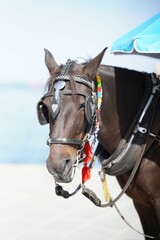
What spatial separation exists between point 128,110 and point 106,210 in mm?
2700

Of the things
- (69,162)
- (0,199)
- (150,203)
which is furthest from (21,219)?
(69,162)

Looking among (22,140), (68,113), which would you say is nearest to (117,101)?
(68,113)

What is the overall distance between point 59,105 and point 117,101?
1.46 feet

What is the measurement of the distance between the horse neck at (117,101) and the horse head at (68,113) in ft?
0.61

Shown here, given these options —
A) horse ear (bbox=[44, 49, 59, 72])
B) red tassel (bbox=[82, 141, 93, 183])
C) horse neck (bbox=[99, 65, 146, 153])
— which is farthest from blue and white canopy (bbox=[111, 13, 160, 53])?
red tassel (bbox=[82, 141, 93, 183])

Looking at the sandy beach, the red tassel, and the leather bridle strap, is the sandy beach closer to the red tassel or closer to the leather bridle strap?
the red tassel

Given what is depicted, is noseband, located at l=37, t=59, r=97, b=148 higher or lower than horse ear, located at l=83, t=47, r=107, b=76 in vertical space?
lower

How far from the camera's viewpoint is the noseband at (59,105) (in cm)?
241

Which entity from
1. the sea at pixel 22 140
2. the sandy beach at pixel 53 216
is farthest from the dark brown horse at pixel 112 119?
the sea at pixel 22 140

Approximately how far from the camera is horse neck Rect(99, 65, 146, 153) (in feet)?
8.83

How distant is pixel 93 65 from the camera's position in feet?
8.33

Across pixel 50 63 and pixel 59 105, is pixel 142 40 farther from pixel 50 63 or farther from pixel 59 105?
pixel 59 105

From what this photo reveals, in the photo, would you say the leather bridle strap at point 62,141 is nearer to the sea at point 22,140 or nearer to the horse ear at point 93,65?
the horse ear at point 93,65

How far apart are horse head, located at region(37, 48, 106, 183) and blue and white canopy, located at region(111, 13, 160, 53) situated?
13.1 inches
